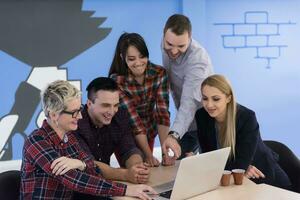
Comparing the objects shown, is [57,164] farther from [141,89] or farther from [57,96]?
[141,89]

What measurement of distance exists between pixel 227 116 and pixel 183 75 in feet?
1.61

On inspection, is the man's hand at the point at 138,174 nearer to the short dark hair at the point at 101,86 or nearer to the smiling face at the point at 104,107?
the smiling face at the point at 104,107

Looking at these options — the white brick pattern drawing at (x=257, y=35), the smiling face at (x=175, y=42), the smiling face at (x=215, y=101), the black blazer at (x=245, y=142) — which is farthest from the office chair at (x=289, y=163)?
the white brick pattern drawing at (x=257, y=35)

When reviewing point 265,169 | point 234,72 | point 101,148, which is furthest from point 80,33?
point 265,169

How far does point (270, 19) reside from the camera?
5.06 m

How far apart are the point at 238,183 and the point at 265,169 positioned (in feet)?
1.46

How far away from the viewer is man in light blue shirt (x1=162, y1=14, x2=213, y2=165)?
8.63 feet

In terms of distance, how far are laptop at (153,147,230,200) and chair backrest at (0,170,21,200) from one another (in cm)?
67

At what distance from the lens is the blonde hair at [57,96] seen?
80.8 inches

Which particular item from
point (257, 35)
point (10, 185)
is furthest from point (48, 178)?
point (257, 35)

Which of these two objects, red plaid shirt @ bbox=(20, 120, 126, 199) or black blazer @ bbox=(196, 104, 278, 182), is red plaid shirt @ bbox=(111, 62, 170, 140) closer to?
black blazer @ bbox=(196, 104, 278, 182)

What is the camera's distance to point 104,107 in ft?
8.06

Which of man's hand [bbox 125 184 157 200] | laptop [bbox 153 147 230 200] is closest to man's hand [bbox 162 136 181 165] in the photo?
laptop [bbox 153 147 230 200]

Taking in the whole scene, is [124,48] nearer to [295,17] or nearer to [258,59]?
[258,59]
